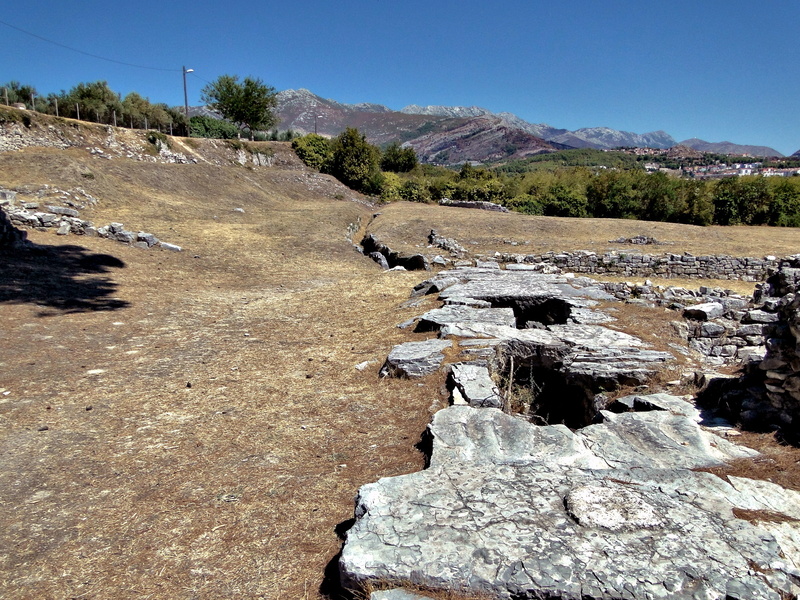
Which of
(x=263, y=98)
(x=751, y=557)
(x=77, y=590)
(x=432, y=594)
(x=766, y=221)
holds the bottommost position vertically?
(x=77, y=590)

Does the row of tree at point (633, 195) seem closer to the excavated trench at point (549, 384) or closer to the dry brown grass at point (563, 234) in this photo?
the dry brown grass at point (563, 234)

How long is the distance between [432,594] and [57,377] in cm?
572

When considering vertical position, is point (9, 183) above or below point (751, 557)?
above

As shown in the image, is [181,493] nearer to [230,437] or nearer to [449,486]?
[230,437]

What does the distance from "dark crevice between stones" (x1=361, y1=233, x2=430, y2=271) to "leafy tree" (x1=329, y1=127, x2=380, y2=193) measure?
18.0 meters

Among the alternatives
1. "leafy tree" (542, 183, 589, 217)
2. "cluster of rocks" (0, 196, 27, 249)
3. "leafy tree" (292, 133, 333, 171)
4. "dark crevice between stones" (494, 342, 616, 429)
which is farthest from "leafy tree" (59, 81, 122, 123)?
"dark crevice between stones" (494, 342, 616, 429)

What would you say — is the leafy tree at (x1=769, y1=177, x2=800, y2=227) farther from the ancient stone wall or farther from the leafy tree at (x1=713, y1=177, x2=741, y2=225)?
the ancient stone wall

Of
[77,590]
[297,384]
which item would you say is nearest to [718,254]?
[297,384]

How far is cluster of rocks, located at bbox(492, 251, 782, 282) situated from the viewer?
1680 centimetres

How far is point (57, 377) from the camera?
5.95 metres

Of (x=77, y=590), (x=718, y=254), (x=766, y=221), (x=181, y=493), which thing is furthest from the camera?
(x=766, y=221)

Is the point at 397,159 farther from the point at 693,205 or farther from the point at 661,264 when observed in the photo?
the point at 661,264

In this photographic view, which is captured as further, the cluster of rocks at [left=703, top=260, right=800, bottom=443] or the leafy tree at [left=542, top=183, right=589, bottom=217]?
the leafy tree at [left=542, top=183, right=589, bottom=217]

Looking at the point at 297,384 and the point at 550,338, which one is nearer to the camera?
the point at 297,384
